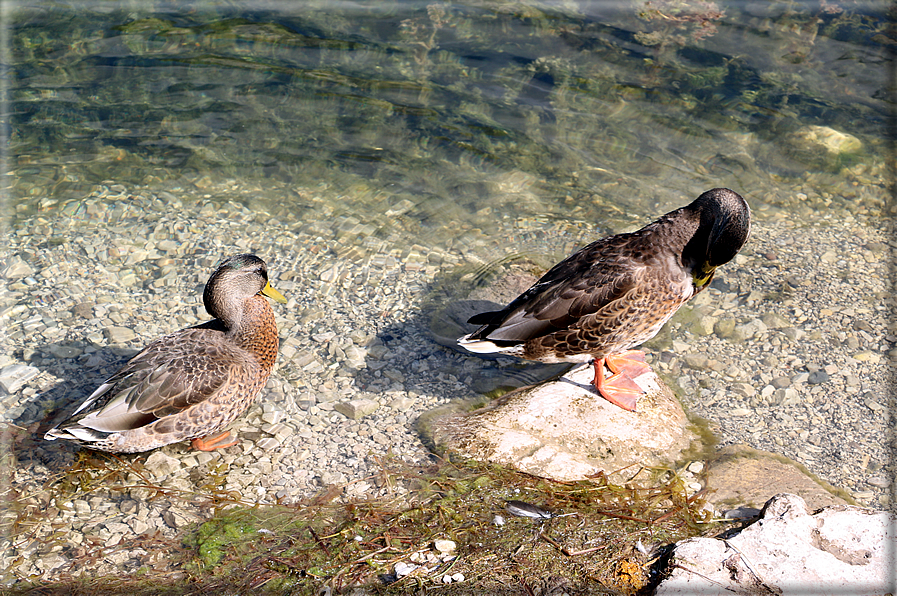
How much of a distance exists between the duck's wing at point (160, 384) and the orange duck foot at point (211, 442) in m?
0.40

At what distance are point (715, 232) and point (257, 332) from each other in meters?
3.27

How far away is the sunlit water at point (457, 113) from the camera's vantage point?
7.57 m

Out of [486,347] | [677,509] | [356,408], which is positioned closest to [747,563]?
[677,509]

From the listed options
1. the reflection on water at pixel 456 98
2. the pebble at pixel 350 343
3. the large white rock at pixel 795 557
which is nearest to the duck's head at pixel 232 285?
the pebble at pixel 350 343

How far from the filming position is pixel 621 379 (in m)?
5.04

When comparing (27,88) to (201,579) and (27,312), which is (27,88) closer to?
(27,312)

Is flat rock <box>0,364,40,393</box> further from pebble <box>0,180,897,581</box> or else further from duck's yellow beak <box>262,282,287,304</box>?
duck's yellow beak <box>262,282,287,304</box>

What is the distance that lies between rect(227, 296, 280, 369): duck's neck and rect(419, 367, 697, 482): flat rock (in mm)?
1240

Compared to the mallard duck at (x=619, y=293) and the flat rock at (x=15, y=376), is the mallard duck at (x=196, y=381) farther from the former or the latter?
the mallard duck at (x=619, y=293)

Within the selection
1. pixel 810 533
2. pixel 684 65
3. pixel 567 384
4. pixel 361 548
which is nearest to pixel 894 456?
pixel 810 533

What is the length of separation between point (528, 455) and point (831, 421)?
2.36 metres

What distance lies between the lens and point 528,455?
434cm

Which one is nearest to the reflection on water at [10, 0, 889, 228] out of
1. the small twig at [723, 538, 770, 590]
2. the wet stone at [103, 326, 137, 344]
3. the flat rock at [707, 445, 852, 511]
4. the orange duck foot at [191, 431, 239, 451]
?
the wet stone at [103, 326, 137, 344]

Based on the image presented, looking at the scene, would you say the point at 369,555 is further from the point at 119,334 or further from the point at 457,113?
the point at 457,113
